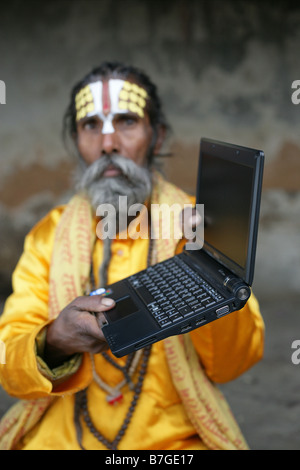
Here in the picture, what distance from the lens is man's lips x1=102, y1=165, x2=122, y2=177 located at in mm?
1324

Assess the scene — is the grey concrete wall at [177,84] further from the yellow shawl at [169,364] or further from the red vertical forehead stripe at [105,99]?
the yellow shawl at [169,364]

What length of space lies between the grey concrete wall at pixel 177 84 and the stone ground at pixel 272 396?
65 centimetres

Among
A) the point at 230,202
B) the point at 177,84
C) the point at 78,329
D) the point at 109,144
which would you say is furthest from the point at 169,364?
the point at 177,84

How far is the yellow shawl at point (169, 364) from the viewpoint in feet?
3.81

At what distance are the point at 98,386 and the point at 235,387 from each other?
4.43 feet

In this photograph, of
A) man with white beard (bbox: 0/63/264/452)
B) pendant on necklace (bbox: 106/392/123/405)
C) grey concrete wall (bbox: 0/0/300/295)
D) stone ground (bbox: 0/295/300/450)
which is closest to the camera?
man with white beard (bbox: 0/63/264/452)

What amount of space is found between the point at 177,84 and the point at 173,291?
2475 millimetres

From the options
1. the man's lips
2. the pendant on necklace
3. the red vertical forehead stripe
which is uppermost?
the red vertical forehead stripe

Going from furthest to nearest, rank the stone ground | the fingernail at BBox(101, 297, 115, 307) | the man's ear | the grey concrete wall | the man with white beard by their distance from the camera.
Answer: the grey concrete wall
the stone ground
the man's ear
the man with white beard
the fingernail at BBox(101, 297, 115, 307)

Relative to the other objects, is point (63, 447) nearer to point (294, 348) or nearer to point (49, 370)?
point (49, 370)

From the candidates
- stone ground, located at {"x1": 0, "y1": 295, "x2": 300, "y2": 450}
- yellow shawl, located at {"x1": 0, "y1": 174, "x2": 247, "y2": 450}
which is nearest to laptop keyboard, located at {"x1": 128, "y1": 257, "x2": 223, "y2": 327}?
yellow shawl, located at {"x1": 0, "y1": 174, "x2": 247, "y2": 450}

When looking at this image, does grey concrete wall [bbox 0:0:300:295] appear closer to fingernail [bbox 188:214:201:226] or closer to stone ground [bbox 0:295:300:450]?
stone ground [bbox 0:295:300:450]

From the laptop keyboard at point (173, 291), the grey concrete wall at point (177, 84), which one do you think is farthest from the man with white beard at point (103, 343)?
the grey concrete wall at point (177, 84)

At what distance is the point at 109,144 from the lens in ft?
4.30
